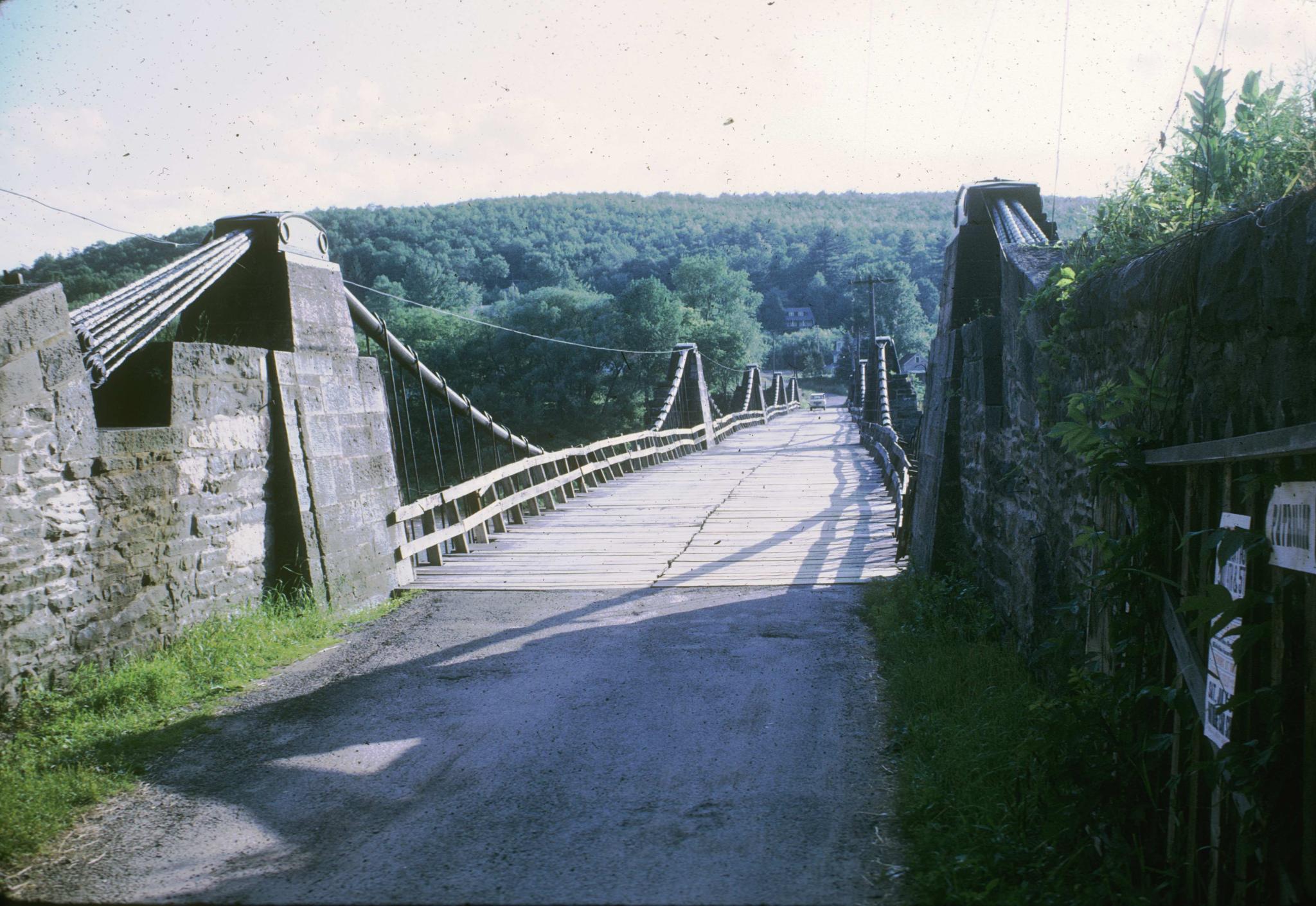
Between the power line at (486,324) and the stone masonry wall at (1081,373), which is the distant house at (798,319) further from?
the stone masonry wall at (1081,373)

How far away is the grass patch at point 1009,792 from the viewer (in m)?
2.81

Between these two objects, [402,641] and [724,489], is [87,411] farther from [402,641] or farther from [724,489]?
[724,489]

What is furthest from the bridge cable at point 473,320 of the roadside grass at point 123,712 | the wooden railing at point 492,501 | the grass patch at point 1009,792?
the grass patch at point 1009,792

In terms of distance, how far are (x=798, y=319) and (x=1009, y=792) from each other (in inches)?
5359

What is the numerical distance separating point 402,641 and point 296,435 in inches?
60.5

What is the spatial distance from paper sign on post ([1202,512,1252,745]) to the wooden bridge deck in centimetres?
503

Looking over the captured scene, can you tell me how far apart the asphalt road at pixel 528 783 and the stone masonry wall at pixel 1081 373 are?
104cm

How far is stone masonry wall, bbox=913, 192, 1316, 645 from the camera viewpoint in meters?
2.26

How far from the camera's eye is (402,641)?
6121mm

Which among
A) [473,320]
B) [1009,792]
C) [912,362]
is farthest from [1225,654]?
[912,362]

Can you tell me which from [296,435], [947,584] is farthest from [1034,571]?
[296,435]

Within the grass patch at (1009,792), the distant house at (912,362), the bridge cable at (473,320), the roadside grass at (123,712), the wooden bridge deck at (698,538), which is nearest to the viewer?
the grass patch at (1009,792)

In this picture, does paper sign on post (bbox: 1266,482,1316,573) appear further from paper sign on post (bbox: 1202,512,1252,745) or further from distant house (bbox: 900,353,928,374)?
distant house (bbox: 900,353,928,374)

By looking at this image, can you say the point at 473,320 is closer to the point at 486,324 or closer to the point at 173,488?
the point at 486,324
